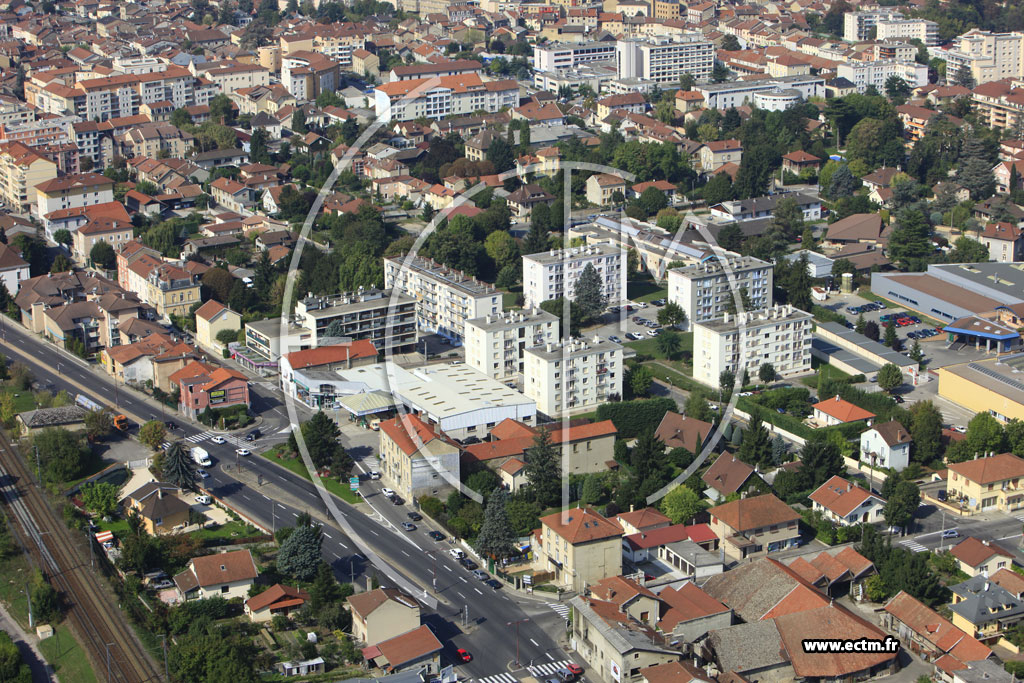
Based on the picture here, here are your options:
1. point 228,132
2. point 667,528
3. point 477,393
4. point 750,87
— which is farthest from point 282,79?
point 667,528

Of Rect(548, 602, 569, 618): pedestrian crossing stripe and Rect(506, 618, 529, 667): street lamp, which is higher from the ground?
Rect(506, 618, 529, 667): street lamp

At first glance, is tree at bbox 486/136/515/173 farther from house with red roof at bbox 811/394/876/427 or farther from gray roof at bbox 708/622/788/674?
gray roof at bbox 708/622/788/674

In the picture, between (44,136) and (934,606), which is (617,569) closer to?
(934,606)

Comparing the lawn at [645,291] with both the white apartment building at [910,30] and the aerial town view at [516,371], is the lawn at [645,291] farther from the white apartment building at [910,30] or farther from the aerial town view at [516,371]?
the white apartment building at [910,30]

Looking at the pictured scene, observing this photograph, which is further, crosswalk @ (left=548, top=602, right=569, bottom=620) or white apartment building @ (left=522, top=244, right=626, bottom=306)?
white apartment building @ (left=522, top=244, right=626, bottom=306)

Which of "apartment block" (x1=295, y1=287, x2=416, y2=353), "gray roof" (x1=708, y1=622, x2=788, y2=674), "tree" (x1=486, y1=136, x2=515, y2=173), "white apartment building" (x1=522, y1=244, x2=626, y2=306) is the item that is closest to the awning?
"apartment block" (x1=295, y1=287, x2=416, y2=353)

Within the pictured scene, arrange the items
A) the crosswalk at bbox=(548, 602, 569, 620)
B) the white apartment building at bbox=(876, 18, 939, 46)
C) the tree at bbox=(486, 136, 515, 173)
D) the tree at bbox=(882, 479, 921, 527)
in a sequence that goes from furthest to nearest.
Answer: the white apartment building at bbox=(876, 18, 939, 46) < the tree at bbox=(486, 136, 515, 173) < the tree at bbox=(882, 479, 921, 527) < the crosswalk at bbox=(548, 602, 569, 620)
